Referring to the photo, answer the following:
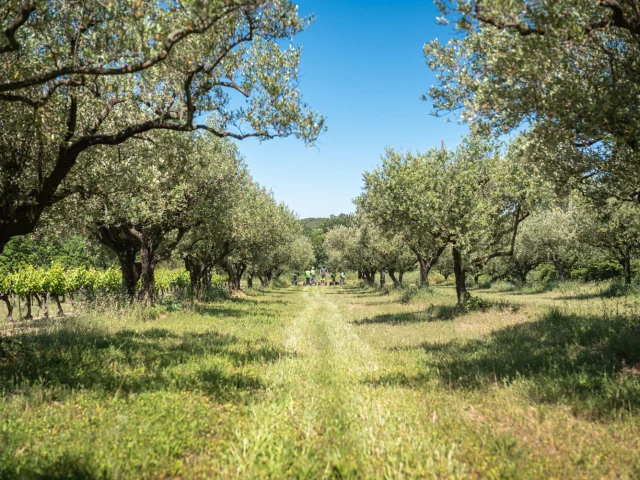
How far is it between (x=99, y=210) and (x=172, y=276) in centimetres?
3158

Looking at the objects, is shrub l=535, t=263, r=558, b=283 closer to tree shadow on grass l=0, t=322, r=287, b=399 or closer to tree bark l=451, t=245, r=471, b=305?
tree bark l=451, t=245, r=471, b=305

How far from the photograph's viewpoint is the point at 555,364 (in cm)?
840

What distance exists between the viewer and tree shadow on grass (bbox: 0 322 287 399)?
749 centimetres

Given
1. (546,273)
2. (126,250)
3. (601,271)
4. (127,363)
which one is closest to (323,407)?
Result: (127,363)

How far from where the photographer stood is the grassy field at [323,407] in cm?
475

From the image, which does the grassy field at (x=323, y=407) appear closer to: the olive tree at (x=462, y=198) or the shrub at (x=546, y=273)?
the olive tree at (x=462, y=198)

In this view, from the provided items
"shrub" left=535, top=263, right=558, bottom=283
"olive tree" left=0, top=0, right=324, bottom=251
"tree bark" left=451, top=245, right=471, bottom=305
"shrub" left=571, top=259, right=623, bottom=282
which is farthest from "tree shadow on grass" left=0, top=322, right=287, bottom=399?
"shrub" left=535, top=263, right=558, bottom=283

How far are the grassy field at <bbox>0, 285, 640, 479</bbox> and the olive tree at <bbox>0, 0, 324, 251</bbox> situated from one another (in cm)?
445

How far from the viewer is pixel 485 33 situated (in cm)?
838

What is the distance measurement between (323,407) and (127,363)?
5166mm

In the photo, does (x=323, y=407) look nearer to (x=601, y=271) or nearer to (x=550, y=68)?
(x=550, y=68)

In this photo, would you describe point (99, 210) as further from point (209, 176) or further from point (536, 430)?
point (536, 430)

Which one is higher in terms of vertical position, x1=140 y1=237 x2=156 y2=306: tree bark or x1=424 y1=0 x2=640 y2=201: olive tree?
x1=424 y1=0 x2=640 y2=201: olive tree

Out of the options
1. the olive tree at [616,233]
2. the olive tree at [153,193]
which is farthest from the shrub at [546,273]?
the olive tree at [153,193]
